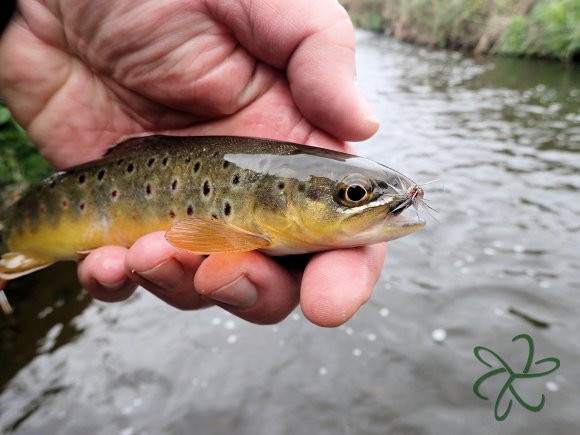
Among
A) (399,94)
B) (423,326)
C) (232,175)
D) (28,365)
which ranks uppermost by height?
(232,175)

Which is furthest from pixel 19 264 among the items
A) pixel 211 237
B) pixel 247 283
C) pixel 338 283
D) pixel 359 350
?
pixel 359 350

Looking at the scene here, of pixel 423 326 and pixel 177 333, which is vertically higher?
pixel 423 326

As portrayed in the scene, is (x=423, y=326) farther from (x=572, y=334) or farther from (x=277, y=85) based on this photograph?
(x=277, y=85)

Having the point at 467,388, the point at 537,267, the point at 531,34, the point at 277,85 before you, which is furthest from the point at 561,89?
the point at 277,85

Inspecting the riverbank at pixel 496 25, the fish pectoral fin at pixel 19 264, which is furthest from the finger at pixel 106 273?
the riverbank at pixel 496 25

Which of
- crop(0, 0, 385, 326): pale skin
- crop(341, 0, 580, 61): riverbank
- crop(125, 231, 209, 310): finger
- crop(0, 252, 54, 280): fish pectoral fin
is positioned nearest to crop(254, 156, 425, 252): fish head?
crop(0, 0, 385, 326): pale skin

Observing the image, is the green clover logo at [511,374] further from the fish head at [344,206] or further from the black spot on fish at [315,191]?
the black spot on fish at [315,191]

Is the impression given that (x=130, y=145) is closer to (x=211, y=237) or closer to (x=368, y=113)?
(x=211, y=237)
